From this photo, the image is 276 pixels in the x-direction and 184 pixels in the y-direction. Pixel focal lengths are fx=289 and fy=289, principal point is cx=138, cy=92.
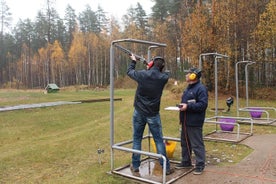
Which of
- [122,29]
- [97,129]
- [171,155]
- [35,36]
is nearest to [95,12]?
[122,29]

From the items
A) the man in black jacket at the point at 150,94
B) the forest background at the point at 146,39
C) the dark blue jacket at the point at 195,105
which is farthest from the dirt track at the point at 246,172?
the forest background at the point at 146,39

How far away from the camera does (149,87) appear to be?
4492mm

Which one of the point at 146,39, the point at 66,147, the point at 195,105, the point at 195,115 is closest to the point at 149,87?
the point at 195,105

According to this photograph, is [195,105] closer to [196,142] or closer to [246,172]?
[196,142]

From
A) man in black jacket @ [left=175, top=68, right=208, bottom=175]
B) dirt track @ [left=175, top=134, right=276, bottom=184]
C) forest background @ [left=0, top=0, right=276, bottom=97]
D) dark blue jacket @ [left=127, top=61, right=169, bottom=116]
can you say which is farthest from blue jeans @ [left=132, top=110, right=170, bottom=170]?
forest background @ [left=0, top=0, right=276, bottom=97]

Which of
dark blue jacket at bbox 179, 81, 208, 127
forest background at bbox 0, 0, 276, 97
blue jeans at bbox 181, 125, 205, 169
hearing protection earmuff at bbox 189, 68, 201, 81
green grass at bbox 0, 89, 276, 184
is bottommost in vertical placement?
green grass at bbox 0, 89, 276, 184

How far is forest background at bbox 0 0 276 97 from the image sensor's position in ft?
61.2

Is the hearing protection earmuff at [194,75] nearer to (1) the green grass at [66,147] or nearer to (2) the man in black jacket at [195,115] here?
(2) the man in black jacket at [195,115]

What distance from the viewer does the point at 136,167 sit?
16.1 feet

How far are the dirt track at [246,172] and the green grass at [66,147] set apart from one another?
300 mm

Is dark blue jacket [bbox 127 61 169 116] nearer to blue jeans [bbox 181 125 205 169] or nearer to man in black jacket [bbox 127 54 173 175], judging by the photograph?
man in black jacket [bbox 127 54 173 175]

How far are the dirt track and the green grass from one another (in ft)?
0.98

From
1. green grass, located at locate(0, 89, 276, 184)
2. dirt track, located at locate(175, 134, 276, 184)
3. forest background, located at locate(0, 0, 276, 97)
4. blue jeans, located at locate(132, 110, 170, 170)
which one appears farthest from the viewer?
forest background, located at locate(0, 0, 276, 97)

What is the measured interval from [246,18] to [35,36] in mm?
43705
